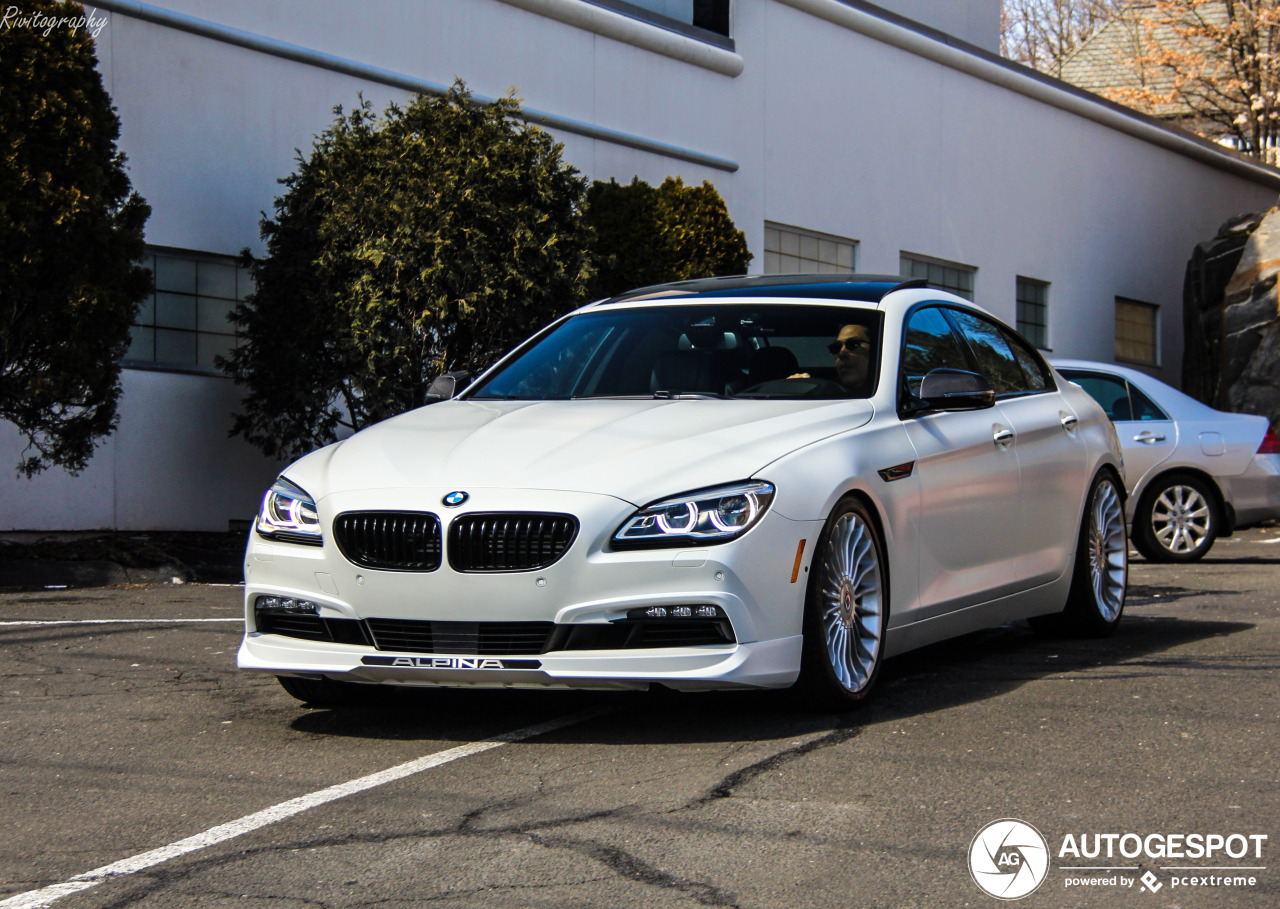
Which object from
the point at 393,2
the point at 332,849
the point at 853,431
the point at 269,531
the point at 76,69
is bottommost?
the point at 332,849

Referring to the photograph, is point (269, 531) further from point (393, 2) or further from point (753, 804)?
point (393, 2)

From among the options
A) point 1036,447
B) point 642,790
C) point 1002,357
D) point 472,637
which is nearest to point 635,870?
point 642,790

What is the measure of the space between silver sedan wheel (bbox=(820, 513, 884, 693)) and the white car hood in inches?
15.6

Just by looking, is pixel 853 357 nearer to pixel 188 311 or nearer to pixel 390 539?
pixel 390 539

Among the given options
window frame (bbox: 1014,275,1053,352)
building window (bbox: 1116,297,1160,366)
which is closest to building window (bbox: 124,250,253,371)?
window frame (bbox: 1014,275,1053,352)

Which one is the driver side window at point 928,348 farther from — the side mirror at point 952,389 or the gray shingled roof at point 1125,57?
the gray shingled roof at point 1125,57

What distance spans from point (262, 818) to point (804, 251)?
18158mm

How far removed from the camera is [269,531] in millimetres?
5773

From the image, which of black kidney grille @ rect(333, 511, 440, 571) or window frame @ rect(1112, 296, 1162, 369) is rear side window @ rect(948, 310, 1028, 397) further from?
window frame @ rect(1112, 296, 1162, 369)

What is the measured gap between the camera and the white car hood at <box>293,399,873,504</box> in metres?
5.39

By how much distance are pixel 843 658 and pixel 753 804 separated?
4.38 ft

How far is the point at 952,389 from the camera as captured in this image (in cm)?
643

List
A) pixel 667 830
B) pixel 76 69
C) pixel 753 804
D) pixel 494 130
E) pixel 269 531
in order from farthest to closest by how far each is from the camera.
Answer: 1. pixel 494 130
2. pixel 76 69
3. pixel 269 531
4. pixel 753 804
5. pixel 667 830

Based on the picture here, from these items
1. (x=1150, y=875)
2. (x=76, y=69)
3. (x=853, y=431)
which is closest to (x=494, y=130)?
(x=76, y=69)
